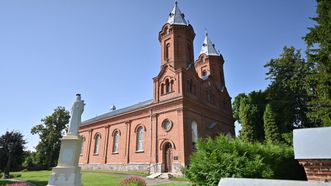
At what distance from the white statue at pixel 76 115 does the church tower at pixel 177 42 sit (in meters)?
15.3

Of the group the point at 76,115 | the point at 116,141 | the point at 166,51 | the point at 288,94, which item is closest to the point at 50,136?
the point at 116,141

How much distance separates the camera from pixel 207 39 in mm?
39062

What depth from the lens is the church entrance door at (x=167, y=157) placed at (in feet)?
74.6

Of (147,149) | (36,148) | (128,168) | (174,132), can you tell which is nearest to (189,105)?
(174,132)

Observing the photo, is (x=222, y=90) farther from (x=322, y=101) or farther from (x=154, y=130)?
(x=322, y=101)

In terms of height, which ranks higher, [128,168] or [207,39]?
[207,39]

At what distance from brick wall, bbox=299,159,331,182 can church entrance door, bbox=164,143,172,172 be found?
20177mm

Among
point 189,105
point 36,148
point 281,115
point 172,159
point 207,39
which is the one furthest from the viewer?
point 36,148

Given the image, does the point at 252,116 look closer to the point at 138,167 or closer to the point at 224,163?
the point at 138,167

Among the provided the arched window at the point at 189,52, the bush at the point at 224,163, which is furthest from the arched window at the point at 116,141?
the bush at the point at 224,163

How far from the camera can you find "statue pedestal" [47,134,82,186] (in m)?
10.5

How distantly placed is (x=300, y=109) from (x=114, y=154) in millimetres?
24989

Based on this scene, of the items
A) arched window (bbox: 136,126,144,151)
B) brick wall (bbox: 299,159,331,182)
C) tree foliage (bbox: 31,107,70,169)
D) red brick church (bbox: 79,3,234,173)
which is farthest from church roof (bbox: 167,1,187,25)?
tree foliage (bbox: 31,107,70,169)

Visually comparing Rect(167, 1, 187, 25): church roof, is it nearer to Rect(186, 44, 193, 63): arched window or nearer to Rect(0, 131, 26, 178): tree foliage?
Rect(186, 44, 193, 63): arched window
